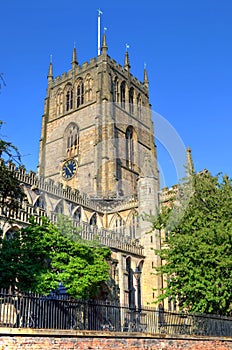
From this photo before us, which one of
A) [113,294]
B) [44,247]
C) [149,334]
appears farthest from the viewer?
[113,294]

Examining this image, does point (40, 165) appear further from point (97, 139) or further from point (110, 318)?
point (110, 318)

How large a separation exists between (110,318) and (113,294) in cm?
1542

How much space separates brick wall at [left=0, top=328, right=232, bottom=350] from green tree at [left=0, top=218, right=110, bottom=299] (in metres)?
8.17

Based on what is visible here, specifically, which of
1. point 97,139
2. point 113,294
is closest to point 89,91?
point 97,139

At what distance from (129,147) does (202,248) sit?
1436 inches

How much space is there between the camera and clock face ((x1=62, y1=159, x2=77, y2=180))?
54406 mm

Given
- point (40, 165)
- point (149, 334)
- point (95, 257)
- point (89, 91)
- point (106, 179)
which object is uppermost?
point (89, 91)

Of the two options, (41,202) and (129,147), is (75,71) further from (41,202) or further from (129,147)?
(41,202)

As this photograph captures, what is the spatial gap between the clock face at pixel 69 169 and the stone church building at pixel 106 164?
64 mm

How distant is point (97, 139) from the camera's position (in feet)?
170

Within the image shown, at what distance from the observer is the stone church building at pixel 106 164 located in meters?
33.8

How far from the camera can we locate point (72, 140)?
56750 mm

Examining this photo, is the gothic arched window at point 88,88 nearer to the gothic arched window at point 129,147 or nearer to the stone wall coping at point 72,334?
the gothic arched window at point 129,147

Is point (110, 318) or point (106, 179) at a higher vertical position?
point (106, 179)
